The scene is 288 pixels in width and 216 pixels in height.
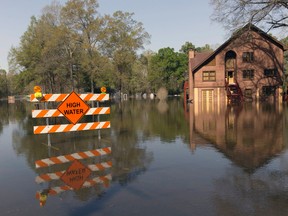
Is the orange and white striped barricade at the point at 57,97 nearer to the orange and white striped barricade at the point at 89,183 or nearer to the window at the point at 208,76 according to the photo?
the orange and white striped barricade at the point at 89,183

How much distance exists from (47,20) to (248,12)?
128ft

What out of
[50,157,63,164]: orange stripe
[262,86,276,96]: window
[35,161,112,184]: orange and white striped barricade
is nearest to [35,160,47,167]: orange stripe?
[50,157,63,164]: orange stripe

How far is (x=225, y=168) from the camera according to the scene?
704cm

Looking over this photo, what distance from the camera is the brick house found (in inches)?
1647

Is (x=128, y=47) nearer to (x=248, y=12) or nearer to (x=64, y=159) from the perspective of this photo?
(x=248, y=12)

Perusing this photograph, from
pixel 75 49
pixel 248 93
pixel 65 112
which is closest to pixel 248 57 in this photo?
pixel 248 93

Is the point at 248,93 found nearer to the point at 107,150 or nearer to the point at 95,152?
the point at 107,150

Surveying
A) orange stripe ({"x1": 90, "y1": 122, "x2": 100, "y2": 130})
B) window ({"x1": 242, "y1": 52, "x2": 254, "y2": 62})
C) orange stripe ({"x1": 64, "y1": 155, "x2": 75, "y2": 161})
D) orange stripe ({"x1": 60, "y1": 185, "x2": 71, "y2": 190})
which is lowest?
orange stripe ({"x1": 60, "y1": 185, "x2": 71, "y2": 190})

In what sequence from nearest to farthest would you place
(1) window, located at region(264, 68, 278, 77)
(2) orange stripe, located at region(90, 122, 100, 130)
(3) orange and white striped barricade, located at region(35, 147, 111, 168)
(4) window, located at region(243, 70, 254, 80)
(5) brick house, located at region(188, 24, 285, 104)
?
(3) orange and white striped barricade, located at region(35, 147, 111, 168), (2) orange stripe, located at region(90, 122, 100, 130), (5) brick house, located at region(188, 24, 285, 104), (1) window, located at region(264, 68, 278, 77), (4) window, located at region(243, 70, 254, 80)

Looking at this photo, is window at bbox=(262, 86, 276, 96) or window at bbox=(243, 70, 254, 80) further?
window at bbox=(243, 70, 254, 80)

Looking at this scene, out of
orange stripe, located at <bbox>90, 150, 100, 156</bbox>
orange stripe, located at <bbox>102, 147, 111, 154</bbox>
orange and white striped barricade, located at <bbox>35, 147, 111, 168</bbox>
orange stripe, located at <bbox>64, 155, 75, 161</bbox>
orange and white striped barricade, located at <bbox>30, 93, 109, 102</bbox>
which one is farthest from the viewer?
orange and white striped barricade, located at <bbox>30, 93, 109, 102</bbox>

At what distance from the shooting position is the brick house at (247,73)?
137 feet

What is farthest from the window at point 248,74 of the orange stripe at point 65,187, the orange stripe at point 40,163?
the orange stripe at point 65,187

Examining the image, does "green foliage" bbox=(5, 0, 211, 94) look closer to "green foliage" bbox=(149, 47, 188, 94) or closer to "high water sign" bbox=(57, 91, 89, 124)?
"green foliage" bbox=(149, 47, 188, 94)
